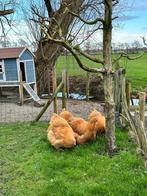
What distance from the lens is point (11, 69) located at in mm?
16562

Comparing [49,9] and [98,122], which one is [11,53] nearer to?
[49,9]

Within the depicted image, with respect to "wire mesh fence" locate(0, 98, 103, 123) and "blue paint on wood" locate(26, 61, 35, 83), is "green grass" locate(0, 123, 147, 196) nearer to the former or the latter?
"wire mesh fence" locate(0, 98, 103, 123)

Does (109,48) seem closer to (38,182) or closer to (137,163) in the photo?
(137,163)

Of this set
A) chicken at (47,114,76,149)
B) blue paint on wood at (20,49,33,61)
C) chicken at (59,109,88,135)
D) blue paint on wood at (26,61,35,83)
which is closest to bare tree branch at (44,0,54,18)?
blue paint on wood at (20,49,33,61)

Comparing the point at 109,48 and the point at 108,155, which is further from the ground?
the point at 109,48

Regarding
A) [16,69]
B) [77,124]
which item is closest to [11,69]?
[16,69]

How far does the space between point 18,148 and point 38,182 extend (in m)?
2.24

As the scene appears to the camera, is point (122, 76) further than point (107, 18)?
Yes

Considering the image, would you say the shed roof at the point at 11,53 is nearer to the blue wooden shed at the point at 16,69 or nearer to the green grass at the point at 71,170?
the blue wooden shed at the point at 16,69

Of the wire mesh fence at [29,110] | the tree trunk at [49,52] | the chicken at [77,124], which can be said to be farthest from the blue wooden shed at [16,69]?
the chicken at [77,124]

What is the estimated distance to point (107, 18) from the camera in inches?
277

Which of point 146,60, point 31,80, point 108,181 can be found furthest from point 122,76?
point 146,60

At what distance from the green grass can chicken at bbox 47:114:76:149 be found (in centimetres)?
15

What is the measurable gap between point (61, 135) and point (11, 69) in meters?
9.67
